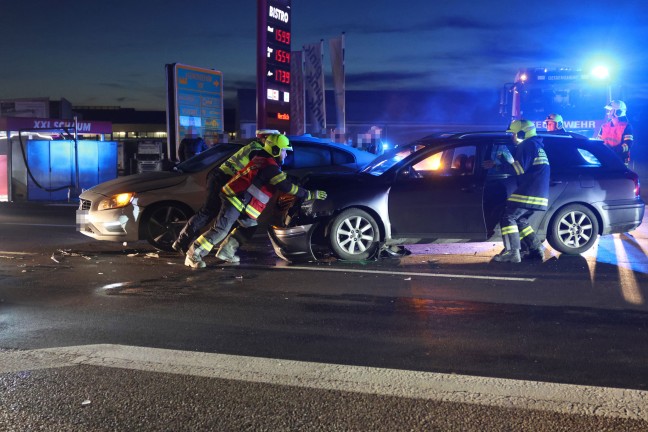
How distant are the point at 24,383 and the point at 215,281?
323 centimetres

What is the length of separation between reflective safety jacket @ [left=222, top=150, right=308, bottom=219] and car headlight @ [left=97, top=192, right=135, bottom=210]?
5.51ft

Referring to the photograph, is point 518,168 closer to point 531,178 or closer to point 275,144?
point 531,178

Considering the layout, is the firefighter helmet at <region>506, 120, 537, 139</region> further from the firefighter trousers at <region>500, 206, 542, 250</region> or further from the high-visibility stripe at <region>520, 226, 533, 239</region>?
the high-visibility stripe at <region>520, 226, 533, 239</region>

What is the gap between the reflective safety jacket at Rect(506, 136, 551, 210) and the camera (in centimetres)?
809

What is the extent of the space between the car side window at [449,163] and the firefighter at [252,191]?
4.83 feet

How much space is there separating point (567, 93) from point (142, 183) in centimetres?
1174

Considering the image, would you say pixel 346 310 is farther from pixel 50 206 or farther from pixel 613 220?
pixel 50 206

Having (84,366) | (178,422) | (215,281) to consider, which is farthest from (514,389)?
(215,281)

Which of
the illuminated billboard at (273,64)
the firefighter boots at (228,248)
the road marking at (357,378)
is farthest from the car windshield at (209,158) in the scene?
the illuminated billboard at (273,64)

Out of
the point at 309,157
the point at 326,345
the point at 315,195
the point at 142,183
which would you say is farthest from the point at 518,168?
the point at 142,183

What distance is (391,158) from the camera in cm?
887

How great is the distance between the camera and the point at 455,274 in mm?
7496

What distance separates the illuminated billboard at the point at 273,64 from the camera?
16172mm

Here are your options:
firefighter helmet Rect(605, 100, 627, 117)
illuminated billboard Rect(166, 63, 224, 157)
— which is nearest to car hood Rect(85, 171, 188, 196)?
firefighter helmet Rect(605, 100, 627, 117)
